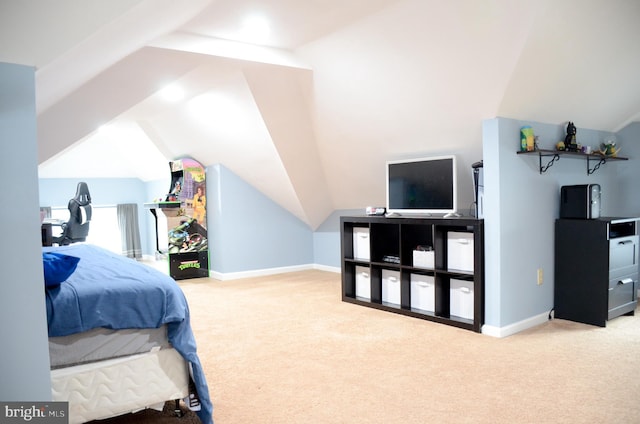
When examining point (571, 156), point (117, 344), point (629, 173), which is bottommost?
point (117, 344)

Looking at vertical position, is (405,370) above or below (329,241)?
below

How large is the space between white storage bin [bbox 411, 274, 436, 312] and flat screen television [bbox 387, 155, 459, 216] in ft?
2.06

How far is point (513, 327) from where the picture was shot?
3.47 metres

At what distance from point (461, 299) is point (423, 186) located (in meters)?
1.11

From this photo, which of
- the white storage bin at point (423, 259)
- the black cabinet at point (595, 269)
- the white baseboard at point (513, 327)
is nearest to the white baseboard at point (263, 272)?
the white storage bin at point (423, 259)

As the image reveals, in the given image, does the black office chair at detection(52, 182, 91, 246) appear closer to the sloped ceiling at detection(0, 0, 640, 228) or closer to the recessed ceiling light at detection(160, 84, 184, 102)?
the sloped ceiling at detection(0, 0, 640, 228)

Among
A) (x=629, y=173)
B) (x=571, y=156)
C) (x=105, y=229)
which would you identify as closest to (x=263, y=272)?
(x=105, y=229)

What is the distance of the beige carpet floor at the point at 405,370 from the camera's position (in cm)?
223

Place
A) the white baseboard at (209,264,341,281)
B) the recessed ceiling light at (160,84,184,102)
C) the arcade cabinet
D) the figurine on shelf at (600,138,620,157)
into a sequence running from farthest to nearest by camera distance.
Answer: the arcade cabinet, the white baseboard at (209,264,341,281), the recessed ceiling light at (160,84,184,102), the figurine on shelf at (600,138,620,157)

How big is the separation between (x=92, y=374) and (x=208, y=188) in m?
4.65

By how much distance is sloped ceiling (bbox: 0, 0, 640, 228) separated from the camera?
2219mm

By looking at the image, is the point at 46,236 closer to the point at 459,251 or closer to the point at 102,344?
the point at 102,344

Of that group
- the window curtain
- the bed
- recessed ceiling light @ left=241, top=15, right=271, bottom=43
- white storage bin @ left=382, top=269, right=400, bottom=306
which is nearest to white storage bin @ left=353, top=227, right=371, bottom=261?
white storage bin @ left=382, top=269, right=400, bottom=306

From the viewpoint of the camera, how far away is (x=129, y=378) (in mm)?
2025
